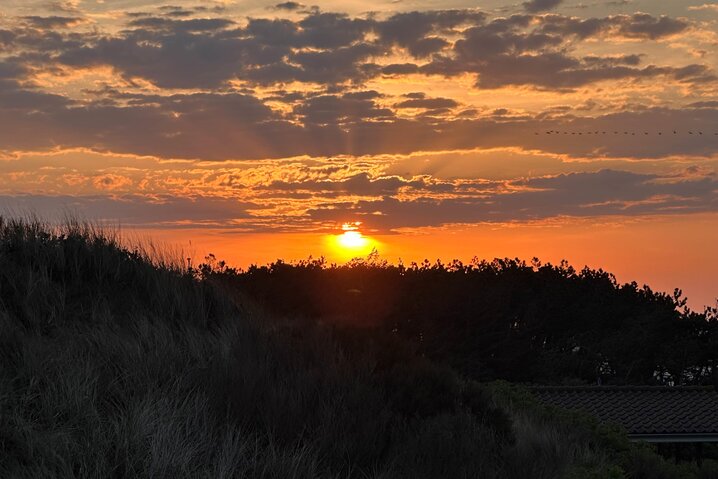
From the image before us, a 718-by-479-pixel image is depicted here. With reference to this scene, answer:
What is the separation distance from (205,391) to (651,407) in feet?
86.4

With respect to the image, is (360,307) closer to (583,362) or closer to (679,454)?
(583,362)

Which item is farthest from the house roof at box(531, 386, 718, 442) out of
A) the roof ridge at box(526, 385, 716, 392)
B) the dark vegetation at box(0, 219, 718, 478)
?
the dark vegetation at box(0, 219, 718, 478)

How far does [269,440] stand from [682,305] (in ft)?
141

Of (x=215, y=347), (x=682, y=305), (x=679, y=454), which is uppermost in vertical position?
(x=215, y=347)

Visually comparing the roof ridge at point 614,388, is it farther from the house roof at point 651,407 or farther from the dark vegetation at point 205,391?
the dark vegetation at point 205,391

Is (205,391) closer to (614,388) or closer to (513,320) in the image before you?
(614,388)

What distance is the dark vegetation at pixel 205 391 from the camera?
384 inches

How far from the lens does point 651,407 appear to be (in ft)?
112

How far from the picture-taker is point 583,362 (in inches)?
1818

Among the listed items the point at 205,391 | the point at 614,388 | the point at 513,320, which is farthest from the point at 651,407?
the point at 205,391

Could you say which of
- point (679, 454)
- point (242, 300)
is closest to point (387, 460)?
point (242, 300)

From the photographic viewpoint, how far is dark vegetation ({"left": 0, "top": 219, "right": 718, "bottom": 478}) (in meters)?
9.77

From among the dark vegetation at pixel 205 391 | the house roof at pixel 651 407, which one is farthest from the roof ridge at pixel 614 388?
the dark vegetation at pixel 205 391

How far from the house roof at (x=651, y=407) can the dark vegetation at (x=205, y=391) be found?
14.9m
